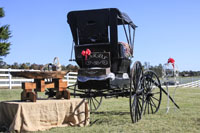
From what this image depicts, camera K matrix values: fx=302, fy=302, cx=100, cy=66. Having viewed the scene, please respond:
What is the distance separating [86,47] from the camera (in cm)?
758

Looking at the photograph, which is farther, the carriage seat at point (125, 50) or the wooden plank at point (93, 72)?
the carriage seat at point (125, 50)

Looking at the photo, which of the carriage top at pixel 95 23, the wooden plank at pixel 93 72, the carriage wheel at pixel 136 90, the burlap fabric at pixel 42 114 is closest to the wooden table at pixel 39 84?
the burlap fabric at pixel 42 114

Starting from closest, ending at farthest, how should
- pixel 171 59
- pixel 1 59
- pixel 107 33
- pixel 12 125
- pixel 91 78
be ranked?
pixel 12 125 → pixel 91 78 → pixel 107 33 → pixel 171 59 → pixel 1 59

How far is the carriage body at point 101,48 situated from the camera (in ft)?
22.7

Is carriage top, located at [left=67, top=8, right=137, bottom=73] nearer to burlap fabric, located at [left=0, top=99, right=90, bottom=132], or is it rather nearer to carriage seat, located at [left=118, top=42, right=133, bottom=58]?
carriage seat, located at [left=118, top=42, right=133, bottom=58]

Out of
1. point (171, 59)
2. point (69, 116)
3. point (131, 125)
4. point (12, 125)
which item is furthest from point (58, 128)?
point (171, 59)

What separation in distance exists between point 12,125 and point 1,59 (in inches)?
911

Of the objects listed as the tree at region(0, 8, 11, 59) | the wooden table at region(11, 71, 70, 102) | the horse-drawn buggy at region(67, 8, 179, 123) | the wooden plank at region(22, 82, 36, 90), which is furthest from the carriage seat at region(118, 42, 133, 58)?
the tree at region(0, 8, 11, 59)

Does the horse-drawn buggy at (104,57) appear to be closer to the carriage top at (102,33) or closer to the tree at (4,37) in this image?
the carriage top at (102,33)

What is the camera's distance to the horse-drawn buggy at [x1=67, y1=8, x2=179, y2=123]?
6.92 meters

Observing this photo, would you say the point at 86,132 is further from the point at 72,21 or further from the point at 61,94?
the point at 72,21

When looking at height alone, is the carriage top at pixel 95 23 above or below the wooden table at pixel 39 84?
above

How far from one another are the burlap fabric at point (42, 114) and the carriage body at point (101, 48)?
801mm

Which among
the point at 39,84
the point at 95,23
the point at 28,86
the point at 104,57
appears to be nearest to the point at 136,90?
the point at 104,57
